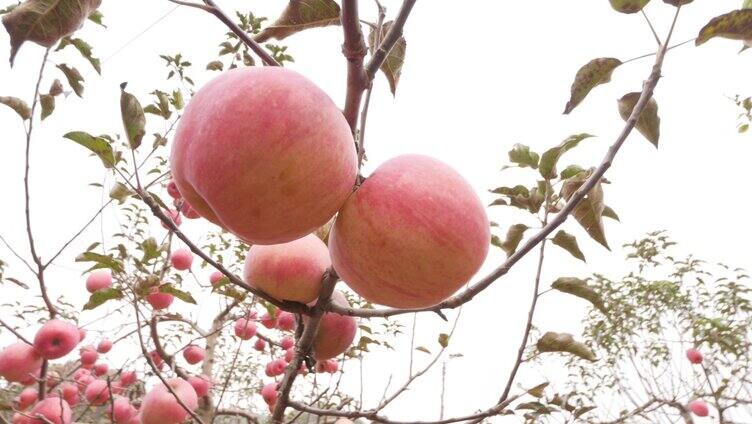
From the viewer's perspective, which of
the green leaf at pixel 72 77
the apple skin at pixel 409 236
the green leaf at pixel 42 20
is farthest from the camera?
the green leaf at pixel 72 77

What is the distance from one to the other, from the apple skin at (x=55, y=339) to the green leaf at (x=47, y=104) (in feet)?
3.59

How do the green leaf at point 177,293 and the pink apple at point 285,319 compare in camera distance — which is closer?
the green leaf at point 177,293

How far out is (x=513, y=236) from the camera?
60.2 inches

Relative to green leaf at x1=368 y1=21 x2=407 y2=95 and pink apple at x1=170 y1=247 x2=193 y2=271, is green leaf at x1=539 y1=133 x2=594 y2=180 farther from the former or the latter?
pink apple at x1=170 y1=247 x2=193 y2=271

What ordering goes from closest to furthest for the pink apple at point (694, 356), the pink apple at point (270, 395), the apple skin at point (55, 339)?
the apple skin at point (55, 339) < the pink apple at point (270, 395) < the pink apple at point (694, 356)

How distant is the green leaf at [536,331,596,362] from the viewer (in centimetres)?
141

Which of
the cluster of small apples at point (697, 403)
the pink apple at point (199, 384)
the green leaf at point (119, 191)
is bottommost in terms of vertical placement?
the pink apple at point (199, 384)

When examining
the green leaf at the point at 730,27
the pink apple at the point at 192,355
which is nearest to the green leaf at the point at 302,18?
the green leaf at the point at 730,27

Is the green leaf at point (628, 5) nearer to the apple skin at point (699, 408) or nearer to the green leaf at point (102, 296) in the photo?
the green leaf at point (102, 296)

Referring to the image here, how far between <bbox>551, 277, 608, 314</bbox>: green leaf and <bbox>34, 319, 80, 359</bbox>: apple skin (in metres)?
2.44

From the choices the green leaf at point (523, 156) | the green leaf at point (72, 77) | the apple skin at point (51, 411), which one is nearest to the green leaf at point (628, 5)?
the green leaf at point (523, 156)

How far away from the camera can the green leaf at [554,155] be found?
142 centimetres

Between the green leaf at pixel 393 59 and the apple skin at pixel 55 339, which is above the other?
the green leaf at pixel 393 59

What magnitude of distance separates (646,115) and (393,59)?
62 cm
